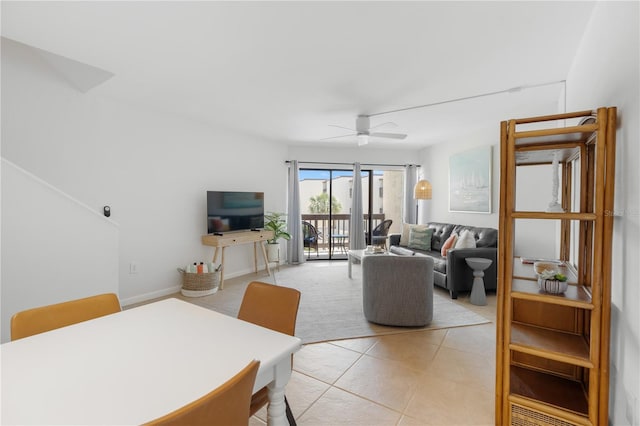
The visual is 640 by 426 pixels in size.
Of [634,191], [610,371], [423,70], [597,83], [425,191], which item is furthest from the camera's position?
[425,191]

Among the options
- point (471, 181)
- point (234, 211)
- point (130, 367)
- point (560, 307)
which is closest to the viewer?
point (130, 367)

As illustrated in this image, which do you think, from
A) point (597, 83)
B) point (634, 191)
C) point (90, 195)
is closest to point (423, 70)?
point (597, 83)

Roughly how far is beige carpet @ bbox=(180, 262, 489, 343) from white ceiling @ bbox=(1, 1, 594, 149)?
250 centimetres

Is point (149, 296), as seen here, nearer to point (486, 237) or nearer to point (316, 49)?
point (316, 49)

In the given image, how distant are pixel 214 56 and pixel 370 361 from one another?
2855mm

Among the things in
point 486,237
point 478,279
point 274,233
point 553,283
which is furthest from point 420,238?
point 553,283

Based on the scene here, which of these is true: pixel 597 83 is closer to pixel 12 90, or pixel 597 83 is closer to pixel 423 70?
pixel 423 70

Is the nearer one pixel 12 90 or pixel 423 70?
pixel 423 70

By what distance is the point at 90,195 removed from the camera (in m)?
3.64

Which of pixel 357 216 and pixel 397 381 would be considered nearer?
pixel 397 381

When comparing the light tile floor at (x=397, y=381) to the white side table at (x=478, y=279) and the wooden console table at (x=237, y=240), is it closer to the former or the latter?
the white side table at (x=478, y=279)

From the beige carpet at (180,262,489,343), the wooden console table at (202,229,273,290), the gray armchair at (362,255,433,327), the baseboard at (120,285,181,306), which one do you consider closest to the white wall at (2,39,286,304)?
the baseboard at (120,285,181,306)

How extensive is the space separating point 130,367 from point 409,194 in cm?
658

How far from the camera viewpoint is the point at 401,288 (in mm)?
3164
